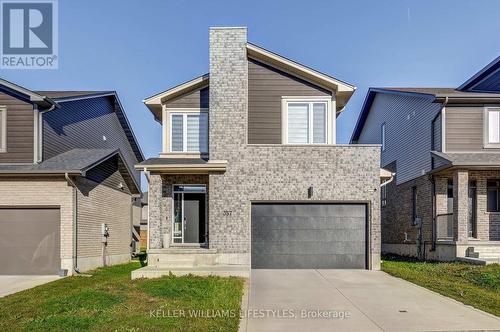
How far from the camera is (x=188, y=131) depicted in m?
14.9

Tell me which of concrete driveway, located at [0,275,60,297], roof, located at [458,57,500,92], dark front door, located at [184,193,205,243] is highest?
roof, located at [458,57,500,92]

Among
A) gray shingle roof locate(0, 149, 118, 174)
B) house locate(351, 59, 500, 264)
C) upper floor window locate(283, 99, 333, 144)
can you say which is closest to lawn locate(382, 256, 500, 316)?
house locate(351, 59, 500, 264)

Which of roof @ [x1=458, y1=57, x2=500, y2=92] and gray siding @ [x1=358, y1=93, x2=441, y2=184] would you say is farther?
roof @ [x1=458, y1=57, x2=500, y2=92]

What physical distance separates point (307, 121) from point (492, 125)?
7592 mm

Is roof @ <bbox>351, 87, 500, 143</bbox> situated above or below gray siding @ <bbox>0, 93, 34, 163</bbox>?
above

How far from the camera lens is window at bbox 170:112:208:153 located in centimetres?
1478

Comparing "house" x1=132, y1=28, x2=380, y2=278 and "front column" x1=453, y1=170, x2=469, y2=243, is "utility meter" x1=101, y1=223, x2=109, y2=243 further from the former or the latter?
"front column" x1=453, y1=170, x2=469, y2=243

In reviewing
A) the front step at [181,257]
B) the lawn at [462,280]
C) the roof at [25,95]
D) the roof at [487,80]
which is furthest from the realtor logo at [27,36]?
the roof at [487,80]

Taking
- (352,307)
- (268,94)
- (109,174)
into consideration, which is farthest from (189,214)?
(352,307)

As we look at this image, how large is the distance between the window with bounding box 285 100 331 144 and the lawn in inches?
193

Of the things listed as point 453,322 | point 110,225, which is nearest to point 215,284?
point 453,322

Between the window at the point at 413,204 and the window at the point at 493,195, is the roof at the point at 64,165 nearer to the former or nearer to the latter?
the window at the point at 413,204

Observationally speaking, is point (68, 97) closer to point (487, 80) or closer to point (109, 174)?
point (109, 174)

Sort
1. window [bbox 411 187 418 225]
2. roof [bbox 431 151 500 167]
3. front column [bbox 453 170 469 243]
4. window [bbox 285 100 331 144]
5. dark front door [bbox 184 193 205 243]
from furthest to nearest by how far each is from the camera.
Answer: window [bbox 411 187 418 225] → front column [bbox 453 170 469 243] → roof [bbox 431 151 500 167] → dark front door [bbox 184 193 205 243] → window [bbox 285 100 331 144]
